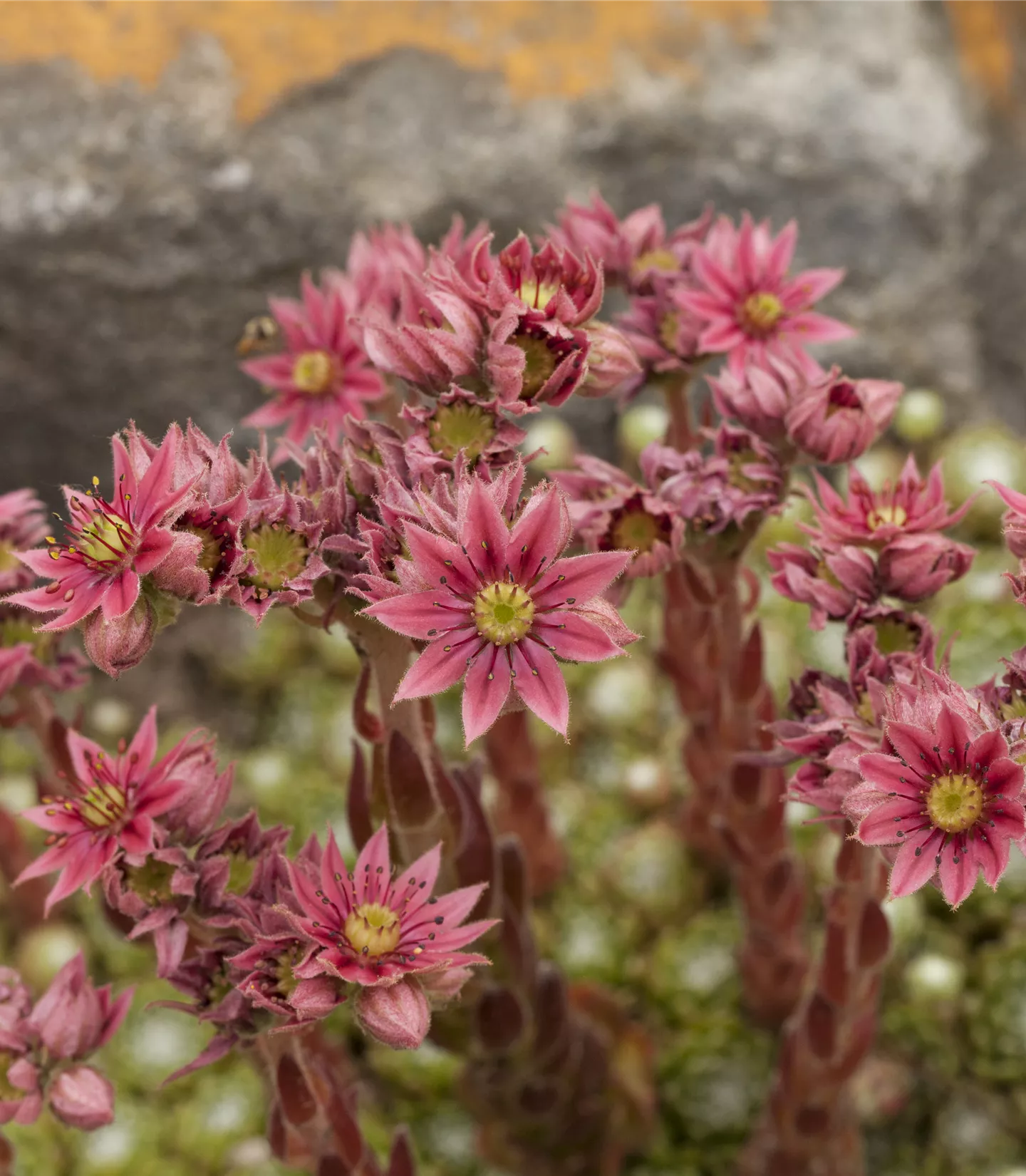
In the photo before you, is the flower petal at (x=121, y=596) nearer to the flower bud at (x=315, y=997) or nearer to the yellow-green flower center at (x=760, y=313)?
the flower bud at (x=315, y=997)

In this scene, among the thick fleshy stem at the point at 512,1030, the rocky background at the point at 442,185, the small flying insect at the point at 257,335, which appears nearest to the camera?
the thick fleshy stem at the point at 512,1030

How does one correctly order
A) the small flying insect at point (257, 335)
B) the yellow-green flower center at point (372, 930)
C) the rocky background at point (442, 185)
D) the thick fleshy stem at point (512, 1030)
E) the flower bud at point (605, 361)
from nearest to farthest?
the yellow-green flower center at point (372, 930) < the flower bud at point (605, 361) < the thick fleshy stem at point (512, 1030) < the small flying insect at point (257, 335) < the rocky background at point (442, 185)

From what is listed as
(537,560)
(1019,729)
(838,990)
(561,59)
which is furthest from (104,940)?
(561,59)

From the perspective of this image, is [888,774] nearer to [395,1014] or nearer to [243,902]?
[395,1014]

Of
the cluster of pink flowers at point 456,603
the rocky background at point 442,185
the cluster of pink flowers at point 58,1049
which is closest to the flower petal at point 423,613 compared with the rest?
the cluster of pink flowers at point 456,603

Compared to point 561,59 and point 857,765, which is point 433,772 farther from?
point 561,59

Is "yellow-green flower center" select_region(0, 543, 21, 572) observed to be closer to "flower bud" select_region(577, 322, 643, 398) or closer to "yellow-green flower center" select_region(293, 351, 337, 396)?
"yellow-green flower center" select_region(293, 351, 337, 396)

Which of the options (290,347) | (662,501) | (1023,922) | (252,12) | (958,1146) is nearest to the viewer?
(662,501)
